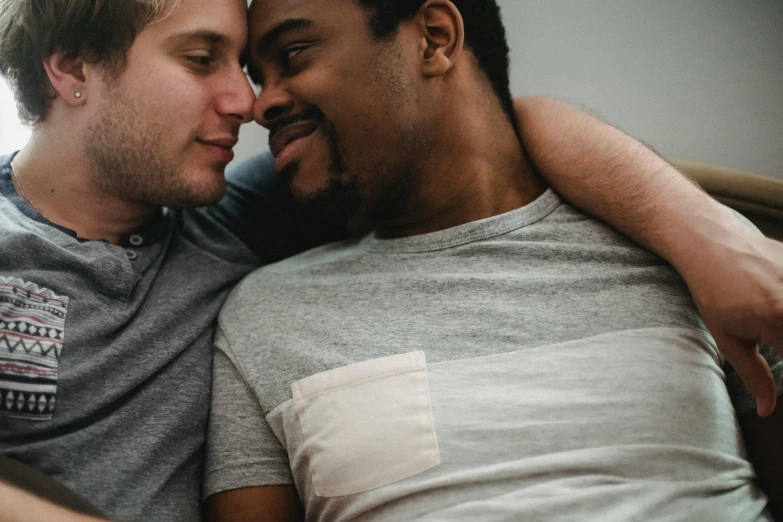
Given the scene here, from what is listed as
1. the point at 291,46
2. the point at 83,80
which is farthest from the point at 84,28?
the point at 291,46

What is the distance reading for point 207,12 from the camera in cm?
97

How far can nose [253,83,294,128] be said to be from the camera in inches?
39.4

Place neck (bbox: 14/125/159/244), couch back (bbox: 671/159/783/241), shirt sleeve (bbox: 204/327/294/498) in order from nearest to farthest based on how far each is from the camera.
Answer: shirt sleeve (bbox: 204/327/294/498) < neck (bbox: 14/125/159/244) < couch back (bbox: 671/159/783/241)

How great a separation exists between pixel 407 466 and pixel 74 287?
54cm

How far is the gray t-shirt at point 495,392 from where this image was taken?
0.72 metres

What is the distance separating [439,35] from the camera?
1.04m

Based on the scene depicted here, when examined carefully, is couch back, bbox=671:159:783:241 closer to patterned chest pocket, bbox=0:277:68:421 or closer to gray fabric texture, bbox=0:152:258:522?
gray fabric texture, bbox=0:152:258:522

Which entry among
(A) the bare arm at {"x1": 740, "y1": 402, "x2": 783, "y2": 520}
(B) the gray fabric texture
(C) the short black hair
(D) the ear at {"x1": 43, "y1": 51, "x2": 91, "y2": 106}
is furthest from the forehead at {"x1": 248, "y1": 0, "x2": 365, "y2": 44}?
(A) the bare arm at {"x1": 740, "y1": 402, "x2": 783, "y2": 520}

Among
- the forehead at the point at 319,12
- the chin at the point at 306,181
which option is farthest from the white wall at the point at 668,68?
the chin at the point at 306,181

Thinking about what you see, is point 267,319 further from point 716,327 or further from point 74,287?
point 716,327

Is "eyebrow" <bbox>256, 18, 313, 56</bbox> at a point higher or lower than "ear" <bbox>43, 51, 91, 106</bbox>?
higher

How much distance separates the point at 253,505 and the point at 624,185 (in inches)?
28.1

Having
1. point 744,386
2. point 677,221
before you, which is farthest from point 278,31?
point 744,386

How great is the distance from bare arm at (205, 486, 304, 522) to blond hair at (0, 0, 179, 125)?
73cm
